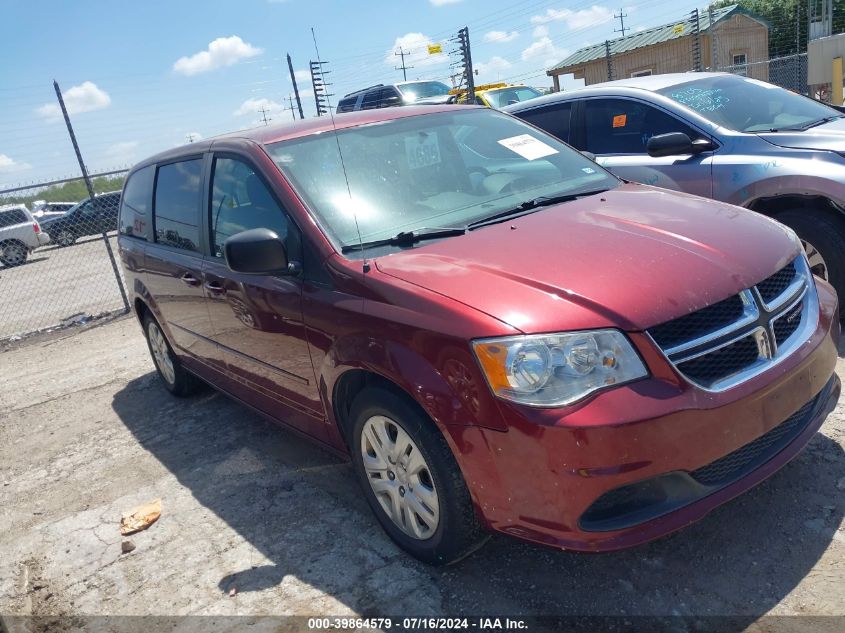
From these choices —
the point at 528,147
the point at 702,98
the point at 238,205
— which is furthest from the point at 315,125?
the point at 702,98

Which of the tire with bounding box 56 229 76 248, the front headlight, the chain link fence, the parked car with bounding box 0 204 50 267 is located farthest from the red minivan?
the tire with bounding box 56 229 76 248

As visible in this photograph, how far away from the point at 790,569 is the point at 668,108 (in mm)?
3586

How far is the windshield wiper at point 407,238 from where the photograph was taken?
9.71ft

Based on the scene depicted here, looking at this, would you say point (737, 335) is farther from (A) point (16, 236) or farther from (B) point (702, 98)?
(A) point (16, 236)

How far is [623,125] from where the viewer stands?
543 cm

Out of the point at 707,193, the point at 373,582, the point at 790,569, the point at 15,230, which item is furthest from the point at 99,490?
the point at 15,230

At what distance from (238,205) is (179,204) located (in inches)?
37.3

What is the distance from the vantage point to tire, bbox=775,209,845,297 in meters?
4.27

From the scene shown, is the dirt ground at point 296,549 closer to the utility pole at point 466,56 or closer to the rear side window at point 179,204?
the rear side window at point 179,204

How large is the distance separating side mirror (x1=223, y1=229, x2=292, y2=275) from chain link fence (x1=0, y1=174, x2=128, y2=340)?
3979 millimetres

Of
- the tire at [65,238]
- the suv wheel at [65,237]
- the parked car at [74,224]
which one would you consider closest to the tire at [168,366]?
the parked car at [74,224]

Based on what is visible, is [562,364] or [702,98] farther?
[702,98]

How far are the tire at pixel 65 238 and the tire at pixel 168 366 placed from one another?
59.0 ft

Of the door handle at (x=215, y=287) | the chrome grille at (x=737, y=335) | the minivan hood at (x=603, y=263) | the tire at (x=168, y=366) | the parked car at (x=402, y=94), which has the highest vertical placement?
the parked car at (x=402, y=94)
